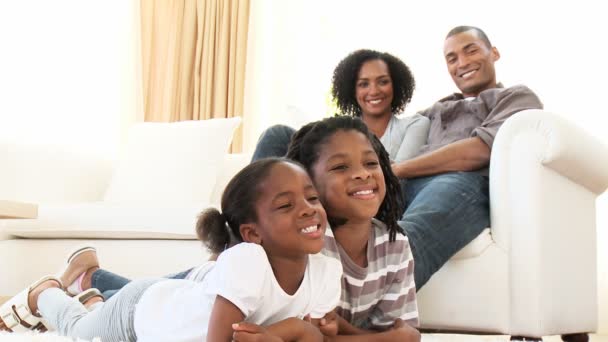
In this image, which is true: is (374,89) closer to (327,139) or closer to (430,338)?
(430,338)

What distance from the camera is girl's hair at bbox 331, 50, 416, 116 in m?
2.37

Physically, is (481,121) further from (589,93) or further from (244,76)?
(244,76)

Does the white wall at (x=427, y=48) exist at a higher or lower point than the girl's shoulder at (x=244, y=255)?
higher

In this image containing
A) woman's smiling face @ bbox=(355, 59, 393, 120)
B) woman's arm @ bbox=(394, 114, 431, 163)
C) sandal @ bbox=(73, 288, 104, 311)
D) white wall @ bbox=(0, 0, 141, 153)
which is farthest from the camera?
white wall @ bbox=(0, 0, 141, 153)

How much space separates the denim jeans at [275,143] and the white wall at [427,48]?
0.77m

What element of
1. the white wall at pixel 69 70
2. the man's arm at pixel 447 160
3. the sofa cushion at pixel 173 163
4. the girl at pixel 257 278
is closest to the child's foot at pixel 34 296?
the girl at pixel 257 278

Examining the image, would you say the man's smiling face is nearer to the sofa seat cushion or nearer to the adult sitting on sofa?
the adult sitting on sofa

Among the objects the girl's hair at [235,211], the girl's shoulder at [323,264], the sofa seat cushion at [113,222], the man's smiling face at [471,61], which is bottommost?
the sofa seat cushion at [113,222]

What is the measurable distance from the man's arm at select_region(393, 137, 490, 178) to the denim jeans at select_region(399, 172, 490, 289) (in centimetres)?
2

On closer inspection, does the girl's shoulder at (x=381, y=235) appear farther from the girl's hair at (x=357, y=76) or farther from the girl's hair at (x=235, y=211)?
the girl's hair at (x=357, y=76)

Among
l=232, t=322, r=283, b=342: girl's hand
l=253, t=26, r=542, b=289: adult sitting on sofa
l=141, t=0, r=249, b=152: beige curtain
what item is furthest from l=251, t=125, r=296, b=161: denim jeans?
l=141, t=0, r=249, b=152: beige curtain

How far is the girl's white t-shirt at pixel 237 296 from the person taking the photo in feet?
3.88

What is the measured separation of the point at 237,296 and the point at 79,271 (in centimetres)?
90

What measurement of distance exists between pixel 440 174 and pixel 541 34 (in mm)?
1750
